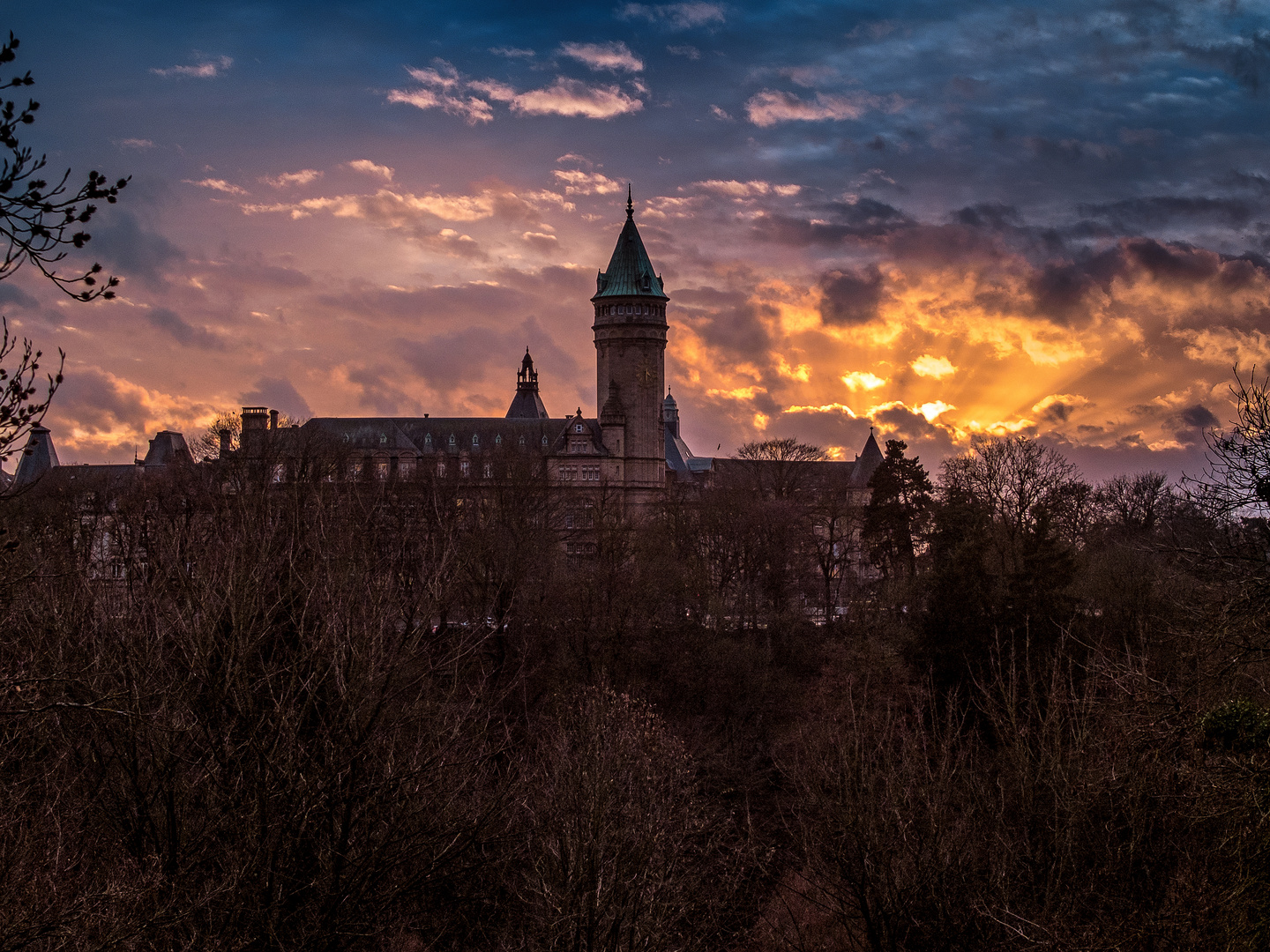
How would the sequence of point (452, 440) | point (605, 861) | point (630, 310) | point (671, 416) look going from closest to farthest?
point (605, 861) < point (630, 310) < point (452, 440) < point (671, 416)

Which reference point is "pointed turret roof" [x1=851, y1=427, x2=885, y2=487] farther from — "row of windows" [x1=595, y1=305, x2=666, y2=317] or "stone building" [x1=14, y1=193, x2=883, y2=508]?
"row of windows" [x1=595, y1=305, x2=666, y2=317]

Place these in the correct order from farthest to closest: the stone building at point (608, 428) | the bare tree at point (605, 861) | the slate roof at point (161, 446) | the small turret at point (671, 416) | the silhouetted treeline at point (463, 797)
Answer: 1. the small turret at point (671, 416)
2. the slate roof at point (161, 446)
3. the stone building at point (608, 428)
4. the bare tree at point (605, 861)
5. the silhouetted treeline at point (463, 797)

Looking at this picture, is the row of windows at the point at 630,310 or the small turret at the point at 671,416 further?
the small turret at the point at 671,416

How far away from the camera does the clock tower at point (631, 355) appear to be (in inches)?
3383

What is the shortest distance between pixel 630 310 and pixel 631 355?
316 centimetres

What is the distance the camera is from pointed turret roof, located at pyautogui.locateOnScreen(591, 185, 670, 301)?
282 feet

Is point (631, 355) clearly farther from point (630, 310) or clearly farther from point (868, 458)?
point (868, 458)

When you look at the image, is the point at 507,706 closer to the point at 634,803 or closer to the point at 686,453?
the point at 634,803

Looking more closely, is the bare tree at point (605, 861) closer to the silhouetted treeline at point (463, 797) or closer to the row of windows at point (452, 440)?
the silhouetted treeline at point (463, 797)

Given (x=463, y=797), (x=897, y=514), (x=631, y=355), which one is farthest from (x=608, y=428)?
(x=463, y=797)

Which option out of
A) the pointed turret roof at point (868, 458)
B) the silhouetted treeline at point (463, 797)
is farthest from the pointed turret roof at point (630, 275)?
the silhouetted treeline at point (463, 797)

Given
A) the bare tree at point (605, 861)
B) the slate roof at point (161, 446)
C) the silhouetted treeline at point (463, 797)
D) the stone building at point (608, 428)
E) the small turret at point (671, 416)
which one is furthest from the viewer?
the small turret at point (671, 416)

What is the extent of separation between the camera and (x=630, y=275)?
85.9 meters

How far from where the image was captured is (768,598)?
51.6 meters
